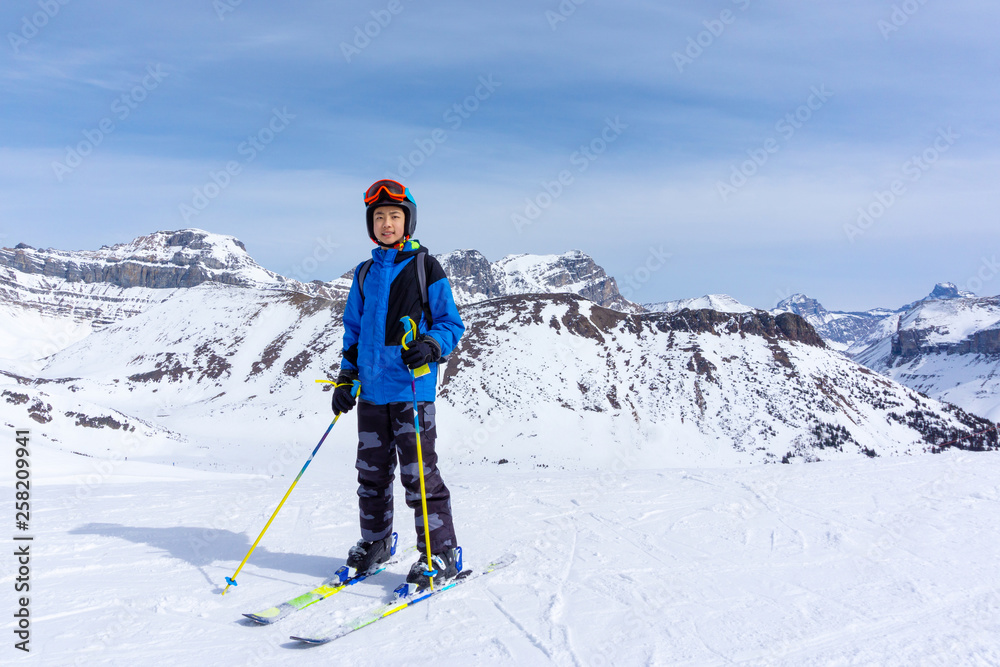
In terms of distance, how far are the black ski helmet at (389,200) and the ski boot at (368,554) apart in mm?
2804

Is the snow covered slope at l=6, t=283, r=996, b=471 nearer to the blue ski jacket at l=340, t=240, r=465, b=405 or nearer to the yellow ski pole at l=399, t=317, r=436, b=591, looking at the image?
the blue ski jacket at l=340, t=240, r=465, b=405

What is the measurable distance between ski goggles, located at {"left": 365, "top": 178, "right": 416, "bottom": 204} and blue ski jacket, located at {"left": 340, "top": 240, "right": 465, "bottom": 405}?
465 mm

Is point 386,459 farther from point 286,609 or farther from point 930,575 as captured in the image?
point 930,575

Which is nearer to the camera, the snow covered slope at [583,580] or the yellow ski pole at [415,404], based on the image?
the snow covered slope at [583,580]

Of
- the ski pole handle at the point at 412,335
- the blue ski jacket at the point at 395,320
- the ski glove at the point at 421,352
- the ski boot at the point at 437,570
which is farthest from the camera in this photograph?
the blue ski jacket at the point at 395,320

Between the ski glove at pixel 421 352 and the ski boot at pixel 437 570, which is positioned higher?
the ski glove at pixel 421 352

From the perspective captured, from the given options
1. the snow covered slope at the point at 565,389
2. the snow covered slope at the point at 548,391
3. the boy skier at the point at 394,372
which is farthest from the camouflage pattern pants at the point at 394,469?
the snow covered slope at the point at 565,389

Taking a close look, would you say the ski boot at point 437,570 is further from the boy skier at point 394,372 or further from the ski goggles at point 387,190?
the ski goggles at point 387,190

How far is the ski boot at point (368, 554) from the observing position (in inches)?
179

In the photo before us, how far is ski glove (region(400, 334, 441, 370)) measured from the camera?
4391 mm

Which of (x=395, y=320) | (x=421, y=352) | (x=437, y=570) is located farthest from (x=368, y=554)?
(x=395, y=320)

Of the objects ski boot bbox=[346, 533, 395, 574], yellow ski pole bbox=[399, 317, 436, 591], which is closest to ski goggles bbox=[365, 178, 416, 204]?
yellow ski pole bbox=[399, 317, 436, 591]

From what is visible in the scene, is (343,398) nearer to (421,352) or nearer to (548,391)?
(421,352)

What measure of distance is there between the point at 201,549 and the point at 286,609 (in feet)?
7.24
